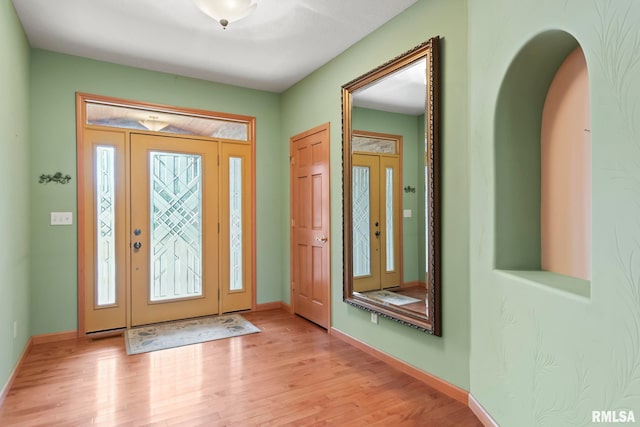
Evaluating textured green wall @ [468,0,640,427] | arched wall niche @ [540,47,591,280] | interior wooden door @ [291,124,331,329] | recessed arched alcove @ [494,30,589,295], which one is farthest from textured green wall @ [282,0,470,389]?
interior wooden door @ [291,124,331,329]

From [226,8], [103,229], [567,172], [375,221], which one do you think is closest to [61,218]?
[103,229]

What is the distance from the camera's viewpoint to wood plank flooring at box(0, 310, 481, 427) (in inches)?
86.4

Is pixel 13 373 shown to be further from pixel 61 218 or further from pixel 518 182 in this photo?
pixel 518 182

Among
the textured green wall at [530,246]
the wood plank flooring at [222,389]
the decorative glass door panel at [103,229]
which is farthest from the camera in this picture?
the decorative glass door panel at [103,229]

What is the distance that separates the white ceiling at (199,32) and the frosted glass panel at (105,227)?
1013 millimetres

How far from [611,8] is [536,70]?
57 centimetres

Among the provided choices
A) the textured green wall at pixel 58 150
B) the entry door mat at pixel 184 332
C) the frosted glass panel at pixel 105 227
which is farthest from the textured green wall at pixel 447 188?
the frosted glass panel at pixel 105 227

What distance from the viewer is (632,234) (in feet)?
3.97

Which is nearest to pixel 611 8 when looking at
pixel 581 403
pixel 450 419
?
pixel 581 403

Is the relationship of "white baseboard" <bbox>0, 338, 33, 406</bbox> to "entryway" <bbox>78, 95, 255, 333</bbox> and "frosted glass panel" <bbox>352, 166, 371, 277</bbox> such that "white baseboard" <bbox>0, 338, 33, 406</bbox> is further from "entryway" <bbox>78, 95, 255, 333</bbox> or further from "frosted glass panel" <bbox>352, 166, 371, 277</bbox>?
"frosted glass panel" <bbox>352, 166, 371, 277</bbox>

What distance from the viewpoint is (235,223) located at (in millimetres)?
4496

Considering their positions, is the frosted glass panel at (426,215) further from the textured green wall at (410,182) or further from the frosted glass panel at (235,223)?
the frosted glass panel at (235,223)

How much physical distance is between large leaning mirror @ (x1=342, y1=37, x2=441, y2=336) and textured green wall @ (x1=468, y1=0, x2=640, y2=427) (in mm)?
361

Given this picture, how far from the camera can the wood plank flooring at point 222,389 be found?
2.19m
